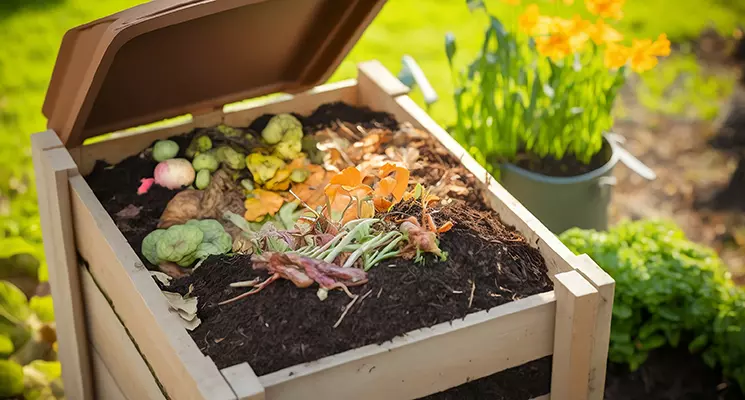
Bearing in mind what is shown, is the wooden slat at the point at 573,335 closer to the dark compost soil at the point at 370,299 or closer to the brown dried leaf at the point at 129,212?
the dark compost soil at the point at 370,299

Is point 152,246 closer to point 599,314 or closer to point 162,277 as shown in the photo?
point 162,277

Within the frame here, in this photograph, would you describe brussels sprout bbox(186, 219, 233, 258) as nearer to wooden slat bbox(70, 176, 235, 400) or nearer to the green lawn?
wooden slat bbox(70, 176, 235, 400)

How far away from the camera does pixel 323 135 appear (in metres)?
2.55

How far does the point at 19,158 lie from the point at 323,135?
67.2 inches

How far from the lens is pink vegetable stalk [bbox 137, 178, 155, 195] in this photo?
92.8 inches

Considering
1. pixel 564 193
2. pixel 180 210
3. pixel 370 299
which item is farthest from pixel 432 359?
pixel 564 193

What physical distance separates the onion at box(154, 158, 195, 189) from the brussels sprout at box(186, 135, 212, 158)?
0.21ft

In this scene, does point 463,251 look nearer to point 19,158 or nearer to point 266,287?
point 266,287

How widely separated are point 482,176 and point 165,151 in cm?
86

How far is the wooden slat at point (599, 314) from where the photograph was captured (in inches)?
69.9

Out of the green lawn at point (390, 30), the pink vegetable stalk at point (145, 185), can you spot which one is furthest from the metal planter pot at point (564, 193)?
the pink vegetable stalk at point (145, 185)

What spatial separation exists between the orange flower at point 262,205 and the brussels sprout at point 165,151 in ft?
1.03

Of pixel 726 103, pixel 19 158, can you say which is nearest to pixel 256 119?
pixel 19 158

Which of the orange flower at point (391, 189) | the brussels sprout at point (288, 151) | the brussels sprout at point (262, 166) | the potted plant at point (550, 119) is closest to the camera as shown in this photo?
the orange flower at point (391, 189)
